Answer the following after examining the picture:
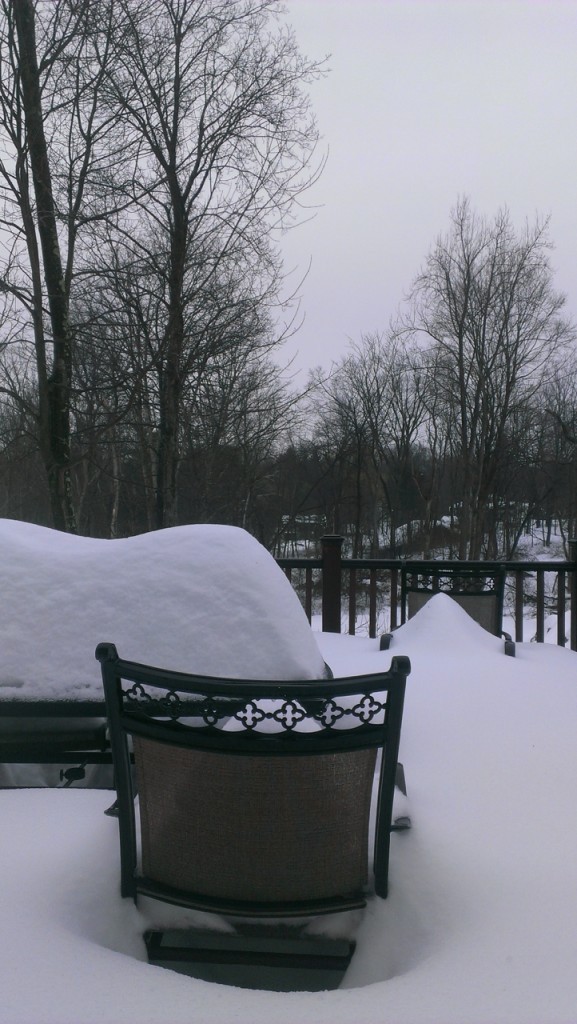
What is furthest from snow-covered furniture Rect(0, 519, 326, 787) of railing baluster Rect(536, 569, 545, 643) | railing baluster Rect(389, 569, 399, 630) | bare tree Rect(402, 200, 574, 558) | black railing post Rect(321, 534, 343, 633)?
bare tree Rect(402, 200, 574, 558)

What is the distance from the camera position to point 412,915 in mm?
1248

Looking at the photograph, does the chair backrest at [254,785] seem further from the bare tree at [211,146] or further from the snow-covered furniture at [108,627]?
the bare tree at [211,146]

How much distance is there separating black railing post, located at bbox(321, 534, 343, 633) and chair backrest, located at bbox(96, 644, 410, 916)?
158 inches

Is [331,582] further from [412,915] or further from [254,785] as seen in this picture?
[254,785]

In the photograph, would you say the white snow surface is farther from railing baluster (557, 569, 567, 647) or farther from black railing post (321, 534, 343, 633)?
railing baluster (557, 569, 567, 647)

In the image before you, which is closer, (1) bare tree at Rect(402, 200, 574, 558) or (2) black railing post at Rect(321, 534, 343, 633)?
(2) black railing post at Rect(321, 534, 343, 633)

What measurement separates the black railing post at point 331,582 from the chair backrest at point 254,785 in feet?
13.2

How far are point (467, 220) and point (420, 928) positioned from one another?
18.5 meters

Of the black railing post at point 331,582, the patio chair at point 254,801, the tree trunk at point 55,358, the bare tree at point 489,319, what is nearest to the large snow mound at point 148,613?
the patio chair at point 254,801

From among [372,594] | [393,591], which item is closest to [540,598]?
[393,591]

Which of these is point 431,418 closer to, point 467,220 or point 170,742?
point 467,220

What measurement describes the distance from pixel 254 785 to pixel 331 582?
13.7ft

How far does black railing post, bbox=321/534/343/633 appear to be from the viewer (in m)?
5.26

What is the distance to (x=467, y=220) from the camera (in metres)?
17.4
